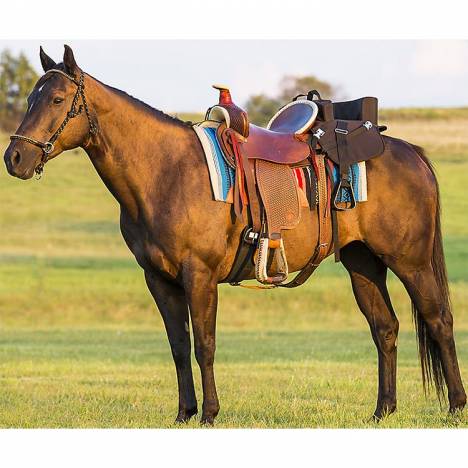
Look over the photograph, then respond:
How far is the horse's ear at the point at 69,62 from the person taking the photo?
821 cm

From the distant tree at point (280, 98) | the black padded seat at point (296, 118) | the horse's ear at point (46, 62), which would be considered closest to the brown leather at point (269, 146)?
the black padded seat at point (296, 118)

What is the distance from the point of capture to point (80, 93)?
8.41 metres

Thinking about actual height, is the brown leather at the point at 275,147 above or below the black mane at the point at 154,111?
below

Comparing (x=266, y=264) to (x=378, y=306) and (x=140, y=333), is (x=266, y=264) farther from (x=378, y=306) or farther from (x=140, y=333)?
(x=140, y=333)

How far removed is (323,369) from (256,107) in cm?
3627

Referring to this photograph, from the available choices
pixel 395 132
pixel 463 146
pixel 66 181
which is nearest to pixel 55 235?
pixel 66 181

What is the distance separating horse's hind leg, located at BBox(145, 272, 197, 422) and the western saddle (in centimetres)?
50

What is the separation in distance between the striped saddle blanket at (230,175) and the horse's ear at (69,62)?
1213 mm

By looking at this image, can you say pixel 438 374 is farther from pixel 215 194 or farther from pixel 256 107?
pixel 256 107

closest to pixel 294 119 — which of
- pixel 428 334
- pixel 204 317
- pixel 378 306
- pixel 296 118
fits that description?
pixel 296 118

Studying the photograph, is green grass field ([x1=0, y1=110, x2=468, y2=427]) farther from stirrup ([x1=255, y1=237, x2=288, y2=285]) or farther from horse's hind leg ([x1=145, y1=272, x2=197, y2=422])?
stirrup ([x1=255, y1=237, x2=288, y2=285])

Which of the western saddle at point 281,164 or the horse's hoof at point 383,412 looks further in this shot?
the horse's hoof at point 383,412

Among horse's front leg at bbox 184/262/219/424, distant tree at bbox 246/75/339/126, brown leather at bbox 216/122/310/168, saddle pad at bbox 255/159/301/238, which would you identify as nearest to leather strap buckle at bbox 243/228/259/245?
saddle pad at bbox 255/159/301/238

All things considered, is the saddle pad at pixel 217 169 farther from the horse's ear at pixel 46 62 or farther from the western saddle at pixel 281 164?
the horse's ear at pixel 46 62
